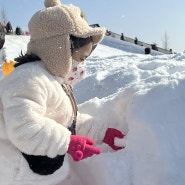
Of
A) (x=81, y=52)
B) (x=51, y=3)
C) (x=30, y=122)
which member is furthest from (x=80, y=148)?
(x=51, y=3)

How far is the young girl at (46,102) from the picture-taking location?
2.29 meters

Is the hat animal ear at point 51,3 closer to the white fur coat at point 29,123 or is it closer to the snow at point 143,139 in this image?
the white fur coat at point 29,123

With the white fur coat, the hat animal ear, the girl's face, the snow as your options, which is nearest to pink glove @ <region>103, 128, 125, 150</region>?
the snow

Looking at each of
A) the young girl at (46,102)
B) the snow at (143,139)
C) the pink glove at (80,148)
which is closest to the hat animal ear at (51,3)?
the young girl at (46,102)

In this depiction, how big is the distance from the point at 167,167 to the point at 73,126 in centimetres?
81

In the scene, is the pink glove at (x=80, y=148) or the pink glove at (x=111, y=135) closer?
the pink glove at (x=80, y=148)

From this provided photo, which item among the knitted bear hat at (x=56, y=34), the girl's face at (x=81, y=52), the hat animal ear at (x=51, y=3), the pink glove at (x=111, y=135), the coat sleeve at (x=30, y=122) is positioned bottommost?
the pink glove at (x=111, y=135)

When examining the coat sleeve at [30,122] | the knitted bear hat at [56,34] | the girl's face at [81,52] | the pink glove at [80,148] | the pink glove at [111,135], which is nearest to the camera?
the coat sleeve at [30,122]

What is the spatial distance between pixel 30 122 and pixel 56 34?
61cm

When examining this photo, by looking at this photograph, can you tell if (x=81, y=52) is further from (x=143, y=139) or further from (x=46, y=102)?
(x=143, y=139)

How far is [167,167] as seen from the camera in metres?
2.27

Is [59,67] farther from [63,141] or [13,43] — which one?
[13,43]

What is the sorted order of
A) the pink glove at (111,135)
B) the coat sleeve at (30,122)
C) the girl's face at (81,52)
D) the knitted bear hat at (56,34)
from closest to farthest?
the coat sleeve at (30,122) → the knitted bear hat at (56,34) → the girl's face at (81,52) → the pink glove at (111,135)

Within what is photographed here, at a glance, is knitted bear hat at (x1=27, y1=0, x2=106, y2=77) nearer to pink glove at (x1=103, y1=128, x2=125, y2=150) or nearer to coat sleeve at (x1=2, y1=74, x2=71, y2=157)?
coat sleeve at (x1=2, y1=74, x2=71, y2=157)
